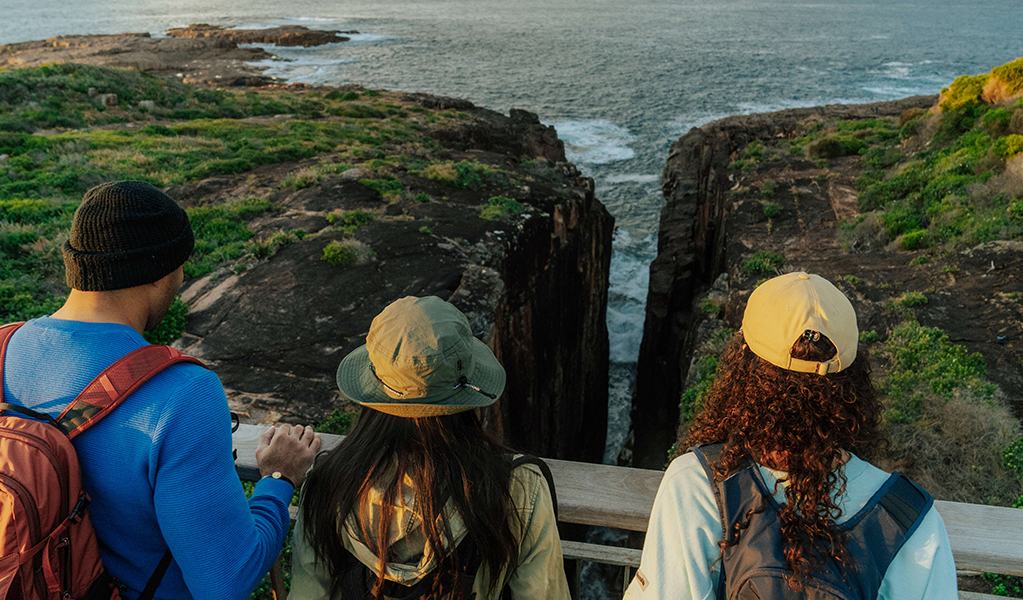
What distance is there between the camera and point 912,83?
7375 cm

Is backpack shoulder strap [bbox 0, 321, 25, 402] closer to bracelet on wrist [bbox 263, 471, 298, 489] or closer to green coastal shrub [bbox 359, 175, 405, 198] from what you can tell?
bracelet on wrist [bbox 263, 471, 298, 489]

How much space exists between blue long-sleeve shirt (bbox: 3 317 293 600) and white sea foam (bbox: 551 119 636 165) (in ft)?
175

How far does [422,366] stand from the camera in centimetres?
207

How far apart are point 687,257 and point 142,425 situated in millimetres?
25571

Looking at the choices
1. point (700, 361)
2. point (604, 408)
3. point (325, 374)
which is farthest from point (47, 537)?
point (604, 408)

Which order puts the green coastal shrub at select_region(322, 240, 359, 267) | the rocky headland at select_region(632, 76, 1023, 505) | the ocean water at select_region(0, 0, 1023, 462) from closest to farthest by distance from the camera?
the rocky headland at select_region(632, 76, 1023, 505)
the green coastal shrub at select_region(322, 240, 359, 267)
the ocean water at select_region(0, 0, 1023, 462)

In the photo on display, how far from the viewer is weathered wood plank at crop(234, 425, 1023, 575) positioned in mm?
2184

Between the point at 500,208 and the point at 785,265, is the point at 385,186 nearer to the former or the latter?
the point at 500,208

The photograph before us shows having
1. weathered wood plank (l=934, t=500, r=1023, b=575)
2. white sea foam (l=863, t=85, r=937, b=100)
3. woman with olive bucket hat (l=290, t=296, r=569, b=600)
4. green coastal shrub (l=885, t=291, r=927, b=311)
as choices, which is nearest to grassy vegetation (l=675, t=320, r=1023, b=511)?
green coastal shrub (l=885, t=291, r=927, b=311)

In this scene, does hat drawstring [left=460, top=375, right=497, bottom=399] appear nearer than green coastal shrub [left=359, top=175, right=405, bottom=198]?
Yes

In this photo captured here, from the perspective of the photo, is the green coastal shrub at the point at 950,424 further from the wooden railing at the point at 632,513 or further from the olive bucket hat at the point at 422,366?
the olive bucket hat at the point at 422,366

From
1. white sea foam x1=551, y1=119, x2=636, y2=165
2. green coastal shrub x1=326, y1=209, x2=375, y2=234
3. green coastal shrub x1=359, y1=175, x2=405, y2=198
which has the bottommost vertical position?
white sea foam x1=551, y1=119, x2=636, y2=165

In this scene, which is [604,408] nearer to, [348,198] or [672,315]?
[672,315]

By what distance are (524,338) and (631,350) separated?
16.8m
